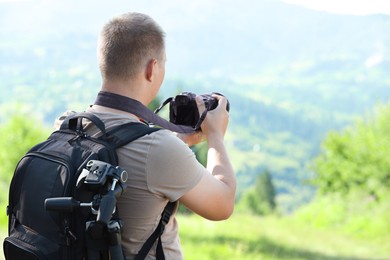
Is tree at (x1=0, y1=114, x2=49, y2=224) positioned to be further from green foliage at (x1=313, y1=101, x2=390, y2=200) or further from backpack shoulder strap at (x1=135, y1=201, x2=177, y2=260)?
backpack shoulder strap at (x1=135, y1=201, x2=177, y2=260)

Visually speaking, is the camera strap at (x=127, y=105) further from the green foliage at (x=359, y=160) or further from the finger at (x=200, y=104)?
the green foliage at (x=359, y=160)

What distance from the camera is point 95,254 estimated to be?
214 centimetres

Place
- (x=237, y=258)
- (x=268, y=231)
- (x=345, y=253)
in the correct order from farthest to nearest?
(x=268, y=231)
(x=345, y=253)
(x=237, y=258)

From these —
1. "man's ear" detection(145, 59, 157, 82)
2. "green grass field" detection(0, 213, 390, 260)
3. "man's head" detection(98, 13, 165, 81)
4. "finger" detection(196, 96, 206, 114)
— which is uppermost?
"man's head" detection(98, 13, 165, 81)

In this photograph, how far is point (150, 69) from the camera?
2.30 metres

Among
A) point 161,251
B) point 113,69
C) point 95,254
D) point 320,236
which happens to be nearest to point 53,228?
point 95,254

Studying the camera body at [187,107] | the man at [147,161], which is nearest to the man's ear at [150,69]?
the man at [147,161]

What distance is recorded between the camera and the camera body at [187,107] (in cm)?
256

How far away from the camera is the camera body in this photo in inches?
101

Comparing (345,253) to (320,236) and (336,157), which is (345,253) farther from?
(336,157)

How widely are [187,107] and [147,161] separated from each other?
464 mm

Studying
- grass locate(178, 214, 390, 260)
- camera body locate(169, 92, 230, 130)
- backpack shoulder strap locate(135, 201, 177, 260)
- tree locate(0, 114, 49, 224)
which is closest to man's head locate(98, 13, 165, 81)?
camera body locate(169, 92, 230, 130)

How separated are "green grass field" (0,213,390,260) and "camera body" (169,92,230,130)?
16.1 feet

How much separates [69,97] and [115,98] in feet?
647
